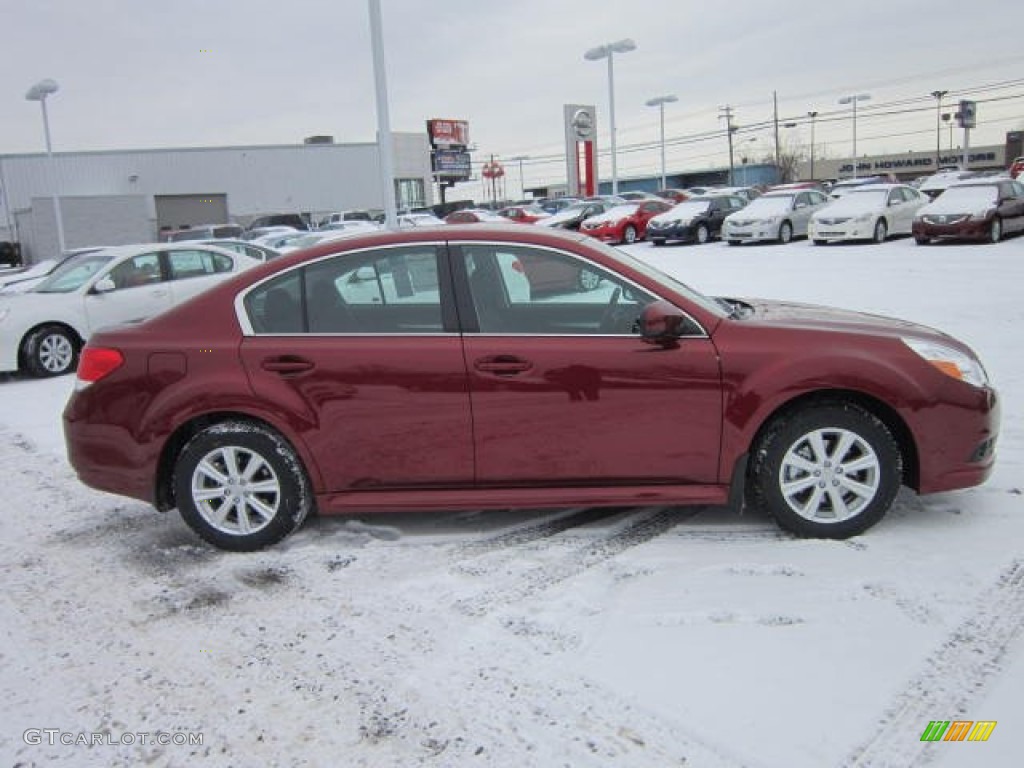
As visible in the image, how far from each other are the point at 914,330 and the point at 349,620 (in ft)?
10.3

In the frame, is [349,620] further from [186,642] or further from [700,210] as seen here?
[700,210]

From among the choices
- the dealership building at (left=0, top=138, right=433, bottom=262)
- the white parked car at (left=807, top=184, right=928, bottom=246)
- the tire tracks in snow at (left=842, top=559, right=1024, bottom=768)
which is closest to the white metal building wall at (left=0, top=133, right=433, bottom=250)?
the dealership building at (left=0, top=138, right=433, bottom=262)

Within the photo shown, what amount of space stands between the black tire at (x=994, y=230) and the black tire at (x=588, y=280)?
18.2m

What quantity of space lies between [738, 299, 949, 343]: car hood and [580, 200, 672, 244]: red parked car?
24.0 meters

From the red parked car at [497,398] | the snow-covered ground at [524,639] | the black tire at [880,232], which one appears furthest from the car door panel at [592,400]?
the black tire at [880,232]

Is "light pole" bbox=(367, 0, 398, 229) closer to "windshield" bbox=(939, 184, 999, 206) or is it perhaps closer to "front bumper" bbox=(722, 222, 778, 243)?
"front bumper" bbox=(722, 222, 778, 243)

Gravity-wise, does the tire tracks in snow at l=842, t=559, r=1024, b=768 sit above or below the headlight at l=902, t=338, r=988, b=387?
below

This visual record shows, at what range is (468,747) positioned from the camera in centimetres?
275

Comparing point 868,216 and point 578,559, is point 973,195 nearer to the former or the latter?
point 868,216

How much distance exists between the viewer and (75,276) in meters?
11.0

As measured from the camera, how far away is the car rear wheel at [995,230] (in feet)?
62.5

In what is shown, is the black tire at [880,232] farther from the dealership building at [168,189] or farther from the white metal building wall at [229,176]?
the dealership building at [168,189]

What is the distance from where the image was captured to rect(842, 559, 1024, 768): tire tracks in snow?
2.63m

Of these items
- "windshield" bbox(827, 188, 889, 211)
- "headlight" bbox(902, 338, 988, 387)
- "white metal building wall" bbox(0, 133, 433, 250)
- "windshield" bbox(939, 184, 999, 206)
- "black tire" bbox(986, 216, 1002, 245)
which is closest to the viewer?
"headlight" bbox(902, 338, 988, 387)
